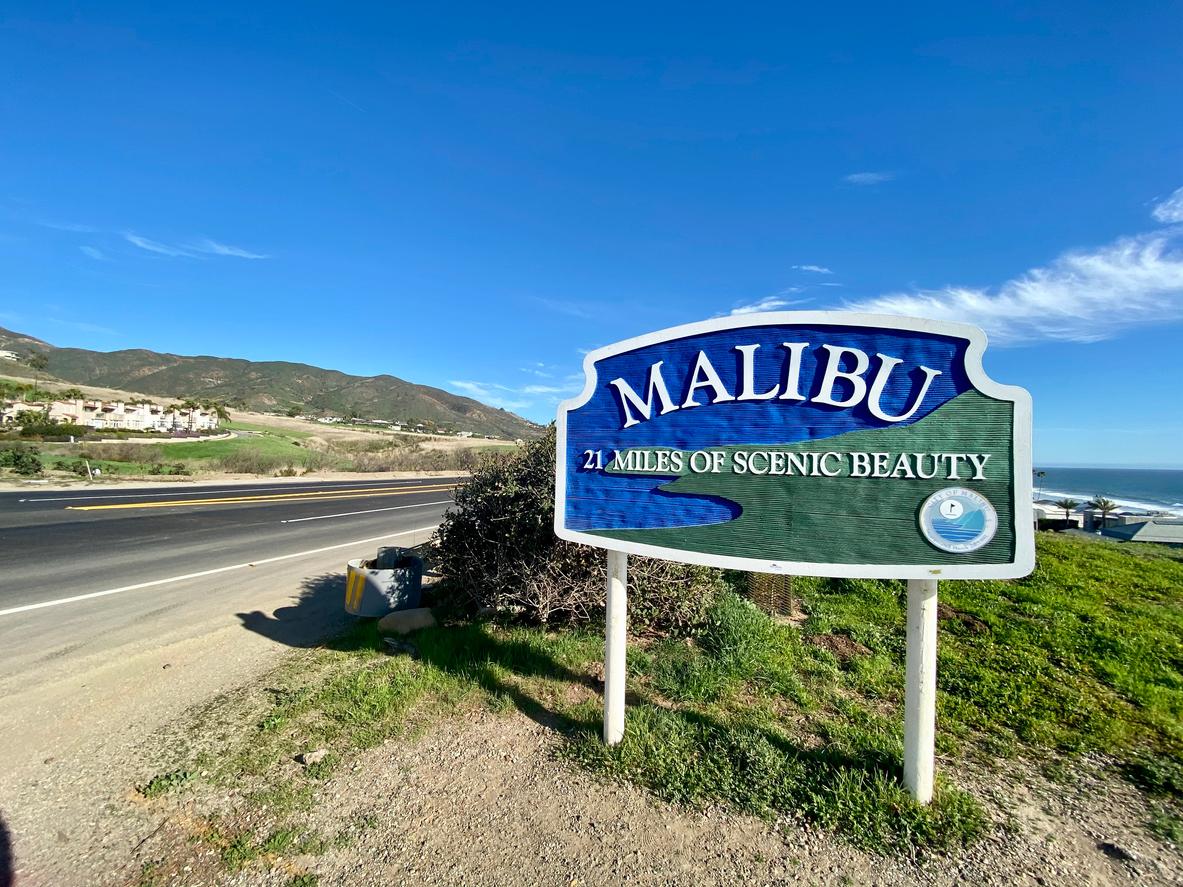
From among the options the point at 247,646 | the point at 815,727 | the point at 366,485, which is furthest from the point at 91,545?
the point at 366,485

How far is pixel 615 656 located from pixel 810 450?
168 centimetres

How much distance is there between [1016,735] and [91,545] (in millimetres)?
13499

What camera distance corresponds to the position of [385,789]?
9.77ft

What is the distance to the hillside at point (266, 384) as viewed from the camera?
12788 cm

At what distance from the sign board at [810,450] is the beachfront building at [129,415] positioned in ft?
217

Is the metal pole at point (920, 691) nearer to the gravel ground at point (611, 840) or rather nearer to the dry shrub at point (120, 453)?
the gravel ground at point (611, 840)

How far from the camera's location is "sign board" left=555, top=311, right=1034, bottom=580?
2695mm

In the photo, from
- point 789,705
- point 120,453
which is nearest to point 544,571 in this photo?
point 789,705

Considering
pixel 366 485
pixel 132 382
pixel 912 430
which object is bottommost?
pixel 366 485

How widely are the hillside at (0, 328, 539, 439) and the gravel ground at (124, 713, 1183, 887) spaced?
121499 millimetres

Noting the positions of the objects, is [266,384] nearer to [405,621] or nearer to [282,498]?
[282,498]

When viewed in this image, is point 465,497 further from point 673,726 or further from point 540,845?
point 540,845

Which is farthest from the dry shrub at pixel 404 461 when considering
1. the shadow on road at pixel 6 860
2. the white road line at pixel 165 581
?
the shadow on road at pixel 6 860

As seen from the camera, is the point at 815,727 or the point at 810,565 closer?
the point at 810,565
